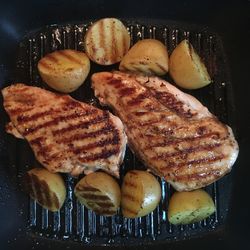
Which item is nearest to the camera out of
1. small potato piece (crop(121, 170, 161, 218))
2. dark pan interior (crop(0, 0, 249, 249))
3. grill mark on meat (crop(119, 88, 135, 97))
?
small potato piece (crop(121, 170, 161, 218))

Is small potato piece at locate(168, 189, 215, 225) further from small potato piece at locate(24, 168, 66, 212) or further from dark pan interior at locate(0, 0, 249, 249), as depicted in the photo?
small potato piece at locate(24, 168, 66, 212)

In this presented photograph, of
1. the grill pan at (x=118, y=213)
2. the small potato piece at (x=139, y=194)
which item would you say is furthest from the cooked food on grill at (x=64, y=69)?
the small potato piece at (x=139, y=194)

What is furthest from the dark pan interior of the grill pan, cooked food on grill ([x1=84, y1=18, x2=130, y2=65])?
cooked food on grill ([x1=84, y1=18, x2=130, y2=65])

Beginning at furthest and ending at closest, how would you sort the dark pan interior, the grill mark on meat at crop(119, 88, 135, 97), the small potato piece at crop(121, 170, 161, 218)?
1. the dark pan interior
2. the grill mark on meat at crop(119, 88, 135, 97)
3. the small potato piece at crop(121, 170, 161, 218)

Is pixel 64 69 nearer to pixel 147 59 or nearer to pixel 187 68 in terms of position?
pixel 147 59

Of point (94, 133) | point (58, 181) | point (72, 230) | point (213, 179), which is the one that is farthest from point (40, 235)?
point (213, 179)

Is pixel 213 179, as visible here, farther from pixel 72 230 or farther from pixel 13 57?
pixel 13 57

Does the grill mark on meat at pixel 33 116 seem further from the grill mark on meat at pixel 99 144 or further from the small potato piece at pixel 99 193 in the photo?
the small potato piece at pixel 99 193
